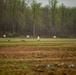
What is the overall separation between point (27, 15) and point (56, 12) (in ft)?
22.7

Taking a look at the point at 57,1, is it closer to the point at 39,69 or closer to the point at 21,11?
the point at 21,11

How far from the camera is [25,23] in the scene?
1863 inches

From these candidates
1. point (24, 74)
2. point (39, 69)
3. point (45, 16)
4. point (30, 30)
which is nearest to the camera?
point (24, 74)

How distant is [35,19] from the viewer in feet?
148

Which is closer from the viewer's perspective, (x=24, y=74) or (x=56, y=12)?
(x=24, y=74)

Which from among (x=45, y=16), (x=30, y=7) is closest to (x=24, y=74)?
(x=30, y=7)

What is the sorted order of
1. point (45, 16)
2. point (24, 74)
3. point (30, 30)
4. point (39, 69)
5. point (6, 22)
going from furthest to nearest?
point (45, 16) → point (30, 30) → point (6, 22) → point (39, 69) → point (24, 74)

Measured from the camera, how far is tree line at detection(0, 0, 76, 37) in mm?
43781

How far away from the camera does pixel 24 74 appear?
21.7 ft

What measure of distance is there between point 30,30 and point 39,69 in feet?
127

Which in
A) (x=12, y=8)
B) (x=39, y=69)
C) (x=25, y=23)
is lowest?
(x=39, y=69)

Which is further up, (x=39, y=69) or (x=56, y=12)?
(x=56, y=12)

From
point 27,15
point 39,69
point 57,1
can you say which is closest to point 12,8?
point 27,15

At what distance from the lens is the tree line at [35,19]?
144ft
